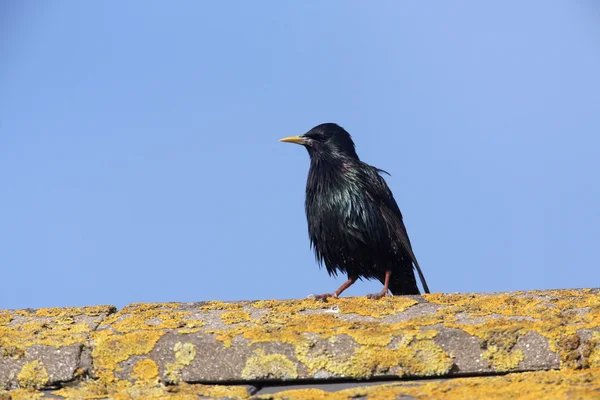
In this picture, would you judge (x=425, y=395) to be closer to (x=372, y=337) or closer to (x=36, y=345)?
(x=372, y=337)

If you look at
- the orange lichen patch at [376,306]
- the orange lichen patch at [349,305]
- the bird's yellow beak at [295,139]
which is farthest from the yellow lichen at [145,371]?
the bird's yellow beak at [295,139]

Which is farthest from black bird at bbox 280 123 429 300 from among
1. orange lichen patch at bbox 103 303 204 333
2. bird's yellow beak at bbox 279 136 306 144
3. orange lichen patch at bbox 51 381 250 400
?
orange lichen patch at bbox 51 381 250 400

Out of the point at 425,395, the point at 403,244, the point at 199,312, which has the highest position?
the point at 403,244

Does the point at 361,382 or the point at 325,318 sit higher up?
the point at 325,318

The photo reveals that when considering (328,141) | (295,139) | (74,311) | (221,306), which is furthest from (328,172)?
(74,311)

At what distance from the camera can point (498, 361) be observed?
9.71ft

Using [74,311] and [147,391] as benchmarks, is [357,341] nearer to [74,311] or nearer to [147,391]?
[147,391]

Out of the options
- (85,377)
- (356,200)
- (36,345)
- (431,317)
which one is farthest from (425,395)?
→ (356,200)

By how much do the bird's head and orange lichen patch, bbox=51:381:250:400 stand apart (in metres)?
4.39

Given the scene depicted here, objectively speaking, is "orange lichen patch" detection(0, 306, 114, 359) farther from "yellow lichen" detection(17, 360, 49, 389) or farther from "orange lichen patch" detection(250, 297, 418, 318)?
"orange lichen patch" detection(250, 297, 418, 318)

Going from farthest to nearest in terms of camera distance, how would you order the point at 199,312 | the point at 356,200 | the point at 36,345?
the point at 356,200, the point at 199,312, the point at 36,345

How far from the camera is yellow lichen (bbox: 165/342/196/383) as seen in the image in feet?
10.0

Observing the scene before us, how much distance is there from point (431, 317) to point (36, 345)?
1411 mm

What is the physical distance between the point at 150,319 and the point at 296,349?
0.71m
